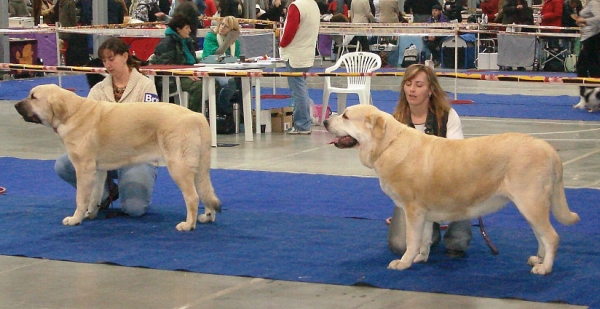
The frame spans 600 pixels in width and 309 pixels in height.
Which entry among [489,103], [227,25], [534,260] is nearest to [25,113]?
[534,260]

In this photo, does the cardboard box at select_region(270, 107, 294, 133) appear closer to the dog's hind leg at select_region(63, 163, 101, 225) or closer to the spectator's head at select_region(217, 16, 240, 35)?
the spectator's head at select_region(217, 16, 240, 35)

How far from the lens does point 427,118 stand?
5137 millimetres

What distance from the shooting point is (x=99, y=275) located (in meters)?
4.79

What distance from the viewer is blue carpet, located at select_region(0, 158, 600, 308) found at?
4.60 meters

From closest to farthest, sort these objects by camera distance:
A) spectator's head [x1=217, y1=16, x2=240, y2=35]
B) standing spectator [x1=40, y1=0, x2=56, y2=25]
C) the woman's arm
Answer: the woman's arm, spectator's head [x1=217, y1=16, x2=240, y2=35], standing spectator [x1=40, y1=0, x2=56, y2=25]

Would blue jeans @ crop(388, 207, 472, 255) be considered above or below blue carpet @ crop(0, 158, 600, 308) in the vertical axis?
A: above

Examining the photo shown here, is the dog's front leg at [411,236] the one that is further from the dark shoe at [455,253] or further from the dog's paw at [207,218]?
the dog's paw at [207,218]

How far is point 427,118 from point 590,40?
7.73 m

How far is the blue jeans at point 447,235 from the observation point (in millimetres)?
5004

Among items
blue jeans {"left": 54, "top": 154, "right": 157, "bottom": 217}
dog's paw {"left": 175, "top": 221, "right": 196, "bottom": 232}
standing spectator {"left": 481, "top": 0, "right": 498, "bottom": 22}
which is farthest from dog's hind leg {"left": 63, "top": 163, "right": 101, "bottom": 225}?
standing spectator {"left": 481, "top": 0, "right": 498, "bottom": 22}

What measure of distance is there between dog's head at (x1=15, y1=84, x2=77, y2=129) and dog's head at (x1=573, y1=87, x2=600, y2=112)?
8.10 meters

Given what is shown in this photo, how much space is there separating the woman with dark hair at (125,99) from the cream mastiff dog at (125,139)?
252 millimetres

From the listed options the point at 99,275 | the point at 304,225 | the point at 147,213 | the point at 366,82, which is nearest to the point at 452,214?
the point at 304,225

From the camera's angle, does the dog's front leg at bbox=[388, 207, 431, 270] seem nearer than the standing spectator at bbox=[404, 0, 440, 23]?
Yes
